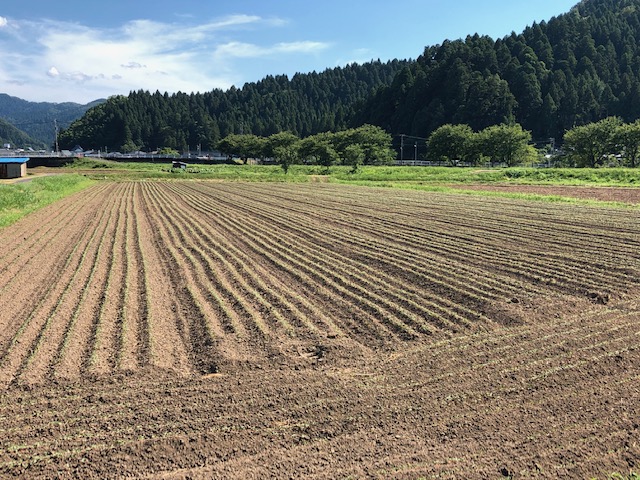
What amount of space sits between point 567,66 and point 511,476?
156166 millimetres

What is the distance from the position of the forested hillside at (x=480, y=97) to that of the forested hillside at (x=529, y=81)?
0.29m

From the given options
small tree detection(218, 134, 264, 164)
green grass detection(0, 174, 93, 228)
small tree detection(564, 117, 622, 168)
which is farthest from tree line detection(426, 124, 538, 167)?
green grass detection(0, 174, 93, 228)

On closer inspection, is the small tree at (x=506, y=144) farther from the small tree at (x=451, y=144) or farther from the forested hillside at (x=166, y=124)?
the forested hillside at (x=166, y=124)

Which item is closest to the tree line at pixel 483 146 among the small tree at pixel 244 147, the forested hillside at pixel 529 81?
the forested hillside at pixel 529 81

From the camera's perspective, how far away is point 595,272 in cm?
1086

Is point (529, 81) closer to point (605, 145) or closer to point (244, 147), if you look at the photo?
point (605, 145)

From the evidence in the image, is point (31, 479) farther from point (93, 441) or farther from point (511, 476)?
point (511, 476)

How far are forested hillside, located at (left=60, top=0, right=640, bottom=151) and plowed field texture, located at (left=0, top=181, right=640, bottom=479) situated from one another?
125009 mm

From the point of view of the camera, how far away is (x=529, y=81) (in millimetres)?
127438

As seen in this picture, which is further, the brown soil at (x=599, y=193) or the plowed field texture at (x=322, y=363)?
the brown soil at (x=599, y=193)

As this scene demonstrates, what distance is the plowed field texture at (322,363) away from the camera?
4.36 m

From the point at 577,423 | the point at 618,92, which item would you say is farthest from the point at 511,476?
the point at 618,92

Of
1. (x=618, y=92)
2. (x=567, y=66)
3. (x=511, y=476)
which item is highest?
(x=567, y=66)

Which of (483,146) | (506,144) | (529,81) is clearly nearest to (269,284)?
(506,144)
